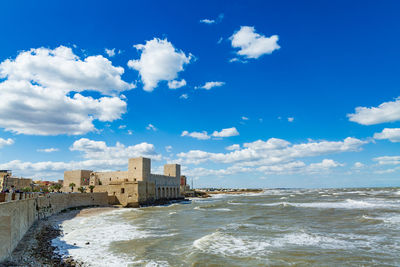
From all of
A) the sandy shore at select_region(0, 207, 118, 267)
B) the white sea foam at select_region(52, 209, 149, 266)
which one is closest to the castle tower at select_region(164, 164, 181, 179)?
the white sea foam at select_region(52, 209, 149, 266)

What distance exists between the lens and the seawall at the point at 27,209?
1271 cm

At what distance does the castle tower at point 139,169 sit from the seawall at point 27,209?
7815mm

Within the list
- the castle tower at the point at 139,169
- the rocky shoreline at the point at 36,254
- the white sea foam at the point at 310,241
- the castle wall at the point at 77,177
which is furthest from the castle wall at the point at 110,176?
the white sea foam at the point at 310,241

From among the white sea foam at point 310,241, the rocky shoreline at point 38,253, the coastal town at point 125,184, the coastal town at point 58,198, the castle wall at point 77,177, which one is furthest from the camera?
the castle wall at point 77,177

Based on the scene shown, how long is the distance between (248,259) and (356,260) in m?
5.25

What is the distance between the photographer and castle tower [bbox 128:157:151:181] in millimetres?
52594

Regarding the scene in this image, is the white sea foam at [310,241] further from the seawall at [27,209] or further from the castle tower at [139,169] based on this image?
the castle tower at [139,169]

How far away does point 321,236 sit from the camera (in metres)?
19.6

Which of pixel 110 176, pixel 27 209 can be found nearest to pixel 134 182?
pixel 110 176

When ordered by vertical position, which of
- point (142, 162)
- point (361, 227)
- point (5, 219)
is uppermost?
point (142, 162)

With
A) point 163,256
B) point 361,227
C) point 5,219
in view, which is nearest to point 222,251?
point 163,256

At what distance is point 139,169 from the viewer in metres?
52.9

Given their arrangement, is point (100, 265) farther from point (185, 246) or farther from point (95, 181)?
point (95, 181)

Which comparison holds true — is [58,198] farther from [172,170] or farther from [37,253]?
[172,170]
